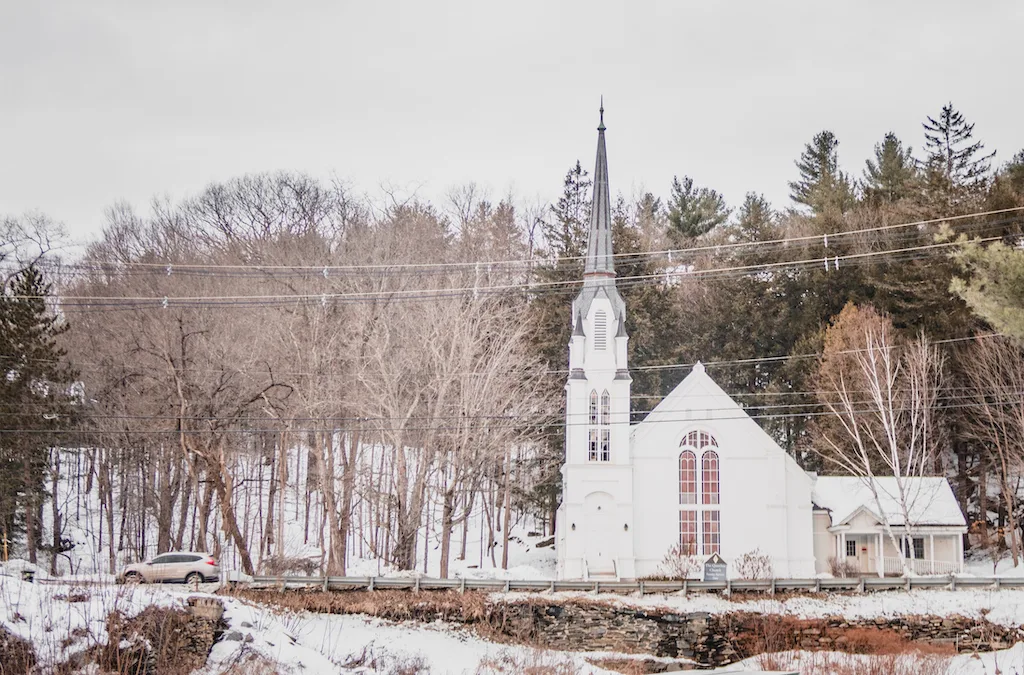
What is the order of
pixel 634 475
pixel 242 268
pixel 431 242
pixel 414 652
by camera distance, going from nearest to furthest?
1. pixel 414 652
2. pixel 634 475
3. pixel 242 268
4. pixel 431 242

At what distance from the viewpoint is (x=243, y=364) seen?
42.0 meters

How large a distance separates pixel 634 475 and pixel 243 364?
1458cm

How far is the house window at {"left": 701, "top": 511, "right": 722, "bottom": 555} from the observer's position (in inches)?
1551

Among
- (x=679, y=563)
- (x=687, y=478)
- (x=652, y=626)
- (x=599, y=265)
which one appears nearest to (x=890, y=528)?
(x=687, y=478)

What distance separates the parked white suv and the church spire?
17.6 metres

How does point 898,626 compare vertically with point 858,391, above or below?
below

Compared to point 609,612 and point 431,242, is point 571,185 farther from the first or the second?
point 609,612

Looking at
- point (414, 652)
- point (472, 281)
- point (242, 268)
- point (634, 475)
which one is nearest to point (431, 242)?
point (472, 281)

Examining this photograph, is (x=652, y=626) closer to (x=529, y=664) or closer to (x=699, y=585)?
(x=699, y=585)

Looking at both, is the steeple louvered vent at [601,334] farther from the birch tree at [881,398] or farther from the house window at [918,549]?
the house window at [918,549]

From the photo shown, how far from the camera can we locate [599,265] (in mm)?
41500

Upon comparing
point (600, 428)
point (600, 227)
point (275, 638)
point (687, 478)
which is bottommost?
point (275, 638)

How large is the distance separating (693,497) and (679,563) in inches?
111

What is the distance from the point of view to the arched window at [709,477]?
39.7 metres
